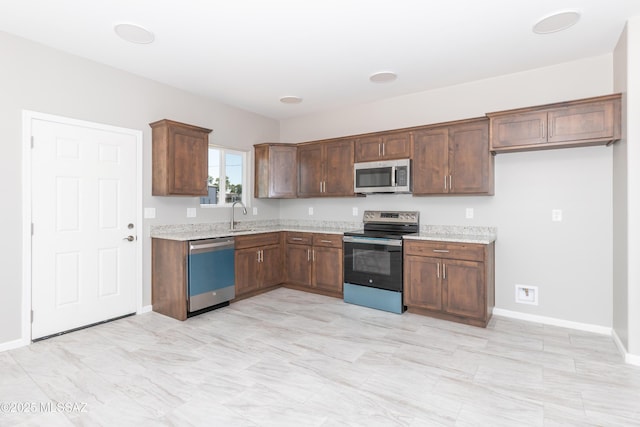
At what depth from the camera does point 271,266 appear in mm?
4805

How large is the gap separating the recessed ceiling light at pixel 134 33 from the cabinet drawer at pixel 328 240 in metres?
2.92

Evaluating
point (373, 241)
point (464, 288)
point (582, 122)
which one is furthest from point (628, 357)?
point (373, 241)

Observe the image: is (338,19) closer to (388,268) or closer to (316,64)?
(316,64)

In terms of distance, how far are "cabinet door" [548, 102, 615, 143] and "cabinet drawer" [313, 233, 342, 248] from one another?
2568 millimetres

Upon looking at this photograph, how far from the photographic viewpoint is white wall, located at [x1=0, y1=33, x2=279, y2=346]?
2.88 m

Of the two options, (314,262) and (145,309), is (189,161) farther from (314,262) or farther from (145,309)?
(314,262)

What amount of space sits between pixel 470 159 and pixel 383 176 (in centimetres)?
103

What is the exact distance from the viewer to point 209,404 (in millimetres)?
2127

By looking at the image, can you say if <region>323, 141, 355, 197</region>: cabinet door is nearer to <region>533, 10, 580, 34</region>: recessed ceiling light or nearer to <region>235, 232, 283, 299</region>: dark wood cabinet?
<region>235, 232, 283, 299</region>: dark wood cabinet

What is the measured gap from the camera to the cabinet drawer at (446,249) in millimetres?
3404

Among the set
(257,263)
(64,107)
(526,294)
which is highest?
(64,107)

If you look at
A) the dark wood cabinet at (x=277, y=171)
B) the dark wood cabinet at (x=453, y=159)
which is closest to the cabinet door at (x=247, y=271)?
the dark wood cabinet at (x=277, y=171)

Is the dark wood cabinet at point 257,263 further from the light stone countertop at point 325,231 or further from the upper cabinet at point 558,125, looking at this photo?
the upper cabinet at point 558,125

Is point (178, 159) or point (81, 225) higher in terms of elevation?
point (178, 159)
